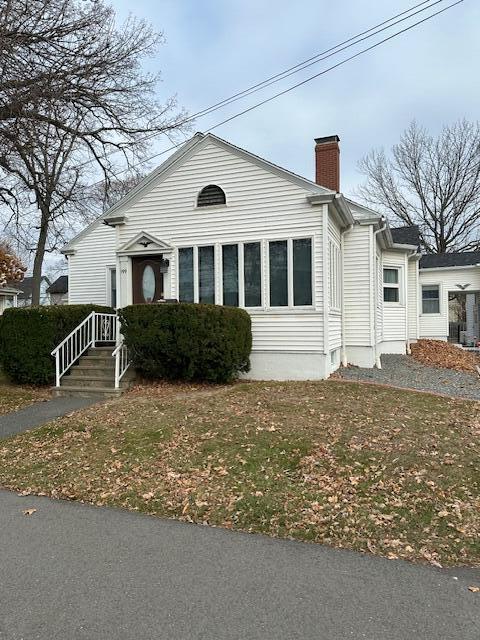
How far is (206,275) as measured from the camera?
1158 cm

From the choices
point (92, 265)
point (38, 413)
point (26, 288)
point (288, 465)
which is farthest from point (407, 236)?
point (26, 288)

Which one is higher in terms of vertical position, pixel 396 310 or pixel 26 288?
pixel 26 288

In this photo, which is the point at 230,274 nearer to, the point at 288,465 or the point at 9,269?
the point at 288,465

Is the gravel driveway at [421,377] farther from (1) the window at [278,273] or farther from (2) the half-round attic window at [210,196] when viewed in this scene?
(2) the half-round attic window at [210,196]

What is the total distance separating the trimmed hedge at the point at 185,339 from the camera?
955 centimetres

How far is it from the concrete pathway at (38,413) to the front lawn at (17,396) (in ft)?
0.85

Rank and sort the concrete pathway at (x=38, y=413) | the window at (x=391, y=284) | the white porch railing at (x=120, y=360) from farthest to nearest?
the window at (x=391, y=284)
the white porch railing at (x=120, y=360)
the concrete pathway at (x=38, y=413)

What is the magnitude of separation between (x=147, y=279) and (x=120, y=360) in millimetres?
2726

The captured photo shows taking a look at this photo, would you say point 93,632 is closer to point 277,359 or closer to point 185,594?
point 185,594

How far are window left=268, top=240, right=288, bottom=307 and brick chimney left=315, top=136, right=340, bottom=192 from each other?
3378mm

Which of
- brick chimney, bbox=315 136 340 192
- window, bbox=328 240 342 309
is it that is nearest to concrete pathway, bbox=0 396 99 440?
window, bbox=328 240 342 309

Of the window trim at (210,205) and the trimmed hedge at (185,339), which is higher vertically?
the window trim at (210,205)

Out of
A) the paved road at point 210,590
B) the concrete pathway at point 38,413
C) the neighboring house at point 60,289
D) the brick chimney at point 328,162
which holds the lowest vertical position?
the paved road at point 210,590

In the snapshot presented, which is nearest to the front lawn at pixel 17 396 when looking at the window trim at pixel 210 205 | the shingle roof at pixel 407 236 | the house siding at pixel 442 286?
the window trim at pixel 210 205
